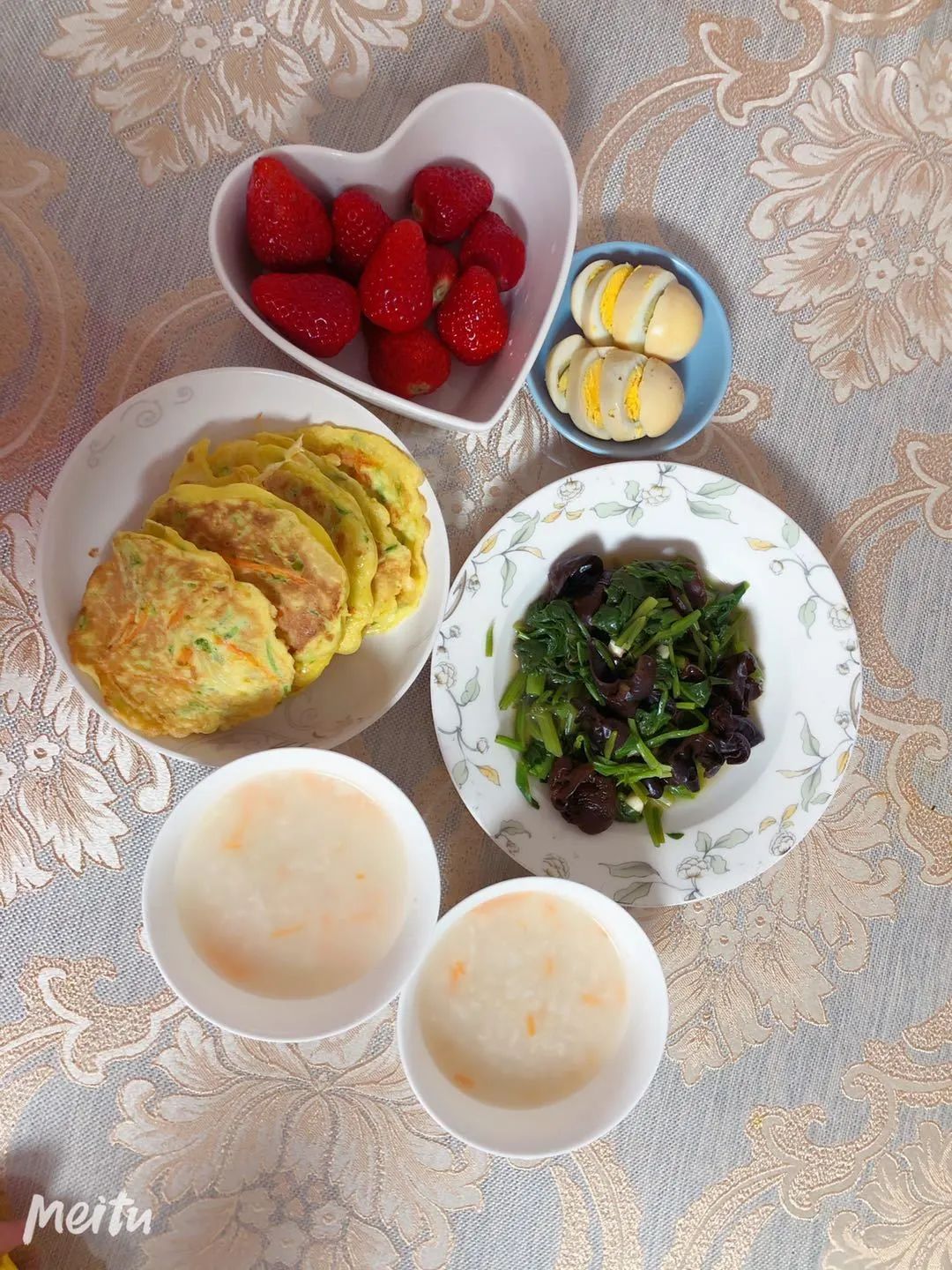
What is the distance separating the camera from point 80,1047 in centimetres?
124

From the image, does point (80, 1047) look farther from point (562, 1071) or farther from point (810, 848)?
point (810, 848)

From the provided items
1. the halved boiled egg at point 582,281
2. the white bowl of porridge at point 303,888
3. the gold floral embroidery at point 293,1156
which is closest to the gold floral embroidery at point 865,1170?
the gold floral embroidery at point 293,1156

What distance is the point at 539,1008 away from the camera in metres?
1.16

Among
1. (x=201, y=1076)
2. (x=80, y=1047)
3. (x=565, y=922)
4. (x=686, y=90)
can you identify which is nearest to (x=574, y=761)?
(x=565, y=922)

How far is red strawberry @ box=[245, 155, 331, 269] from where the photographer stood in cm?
112

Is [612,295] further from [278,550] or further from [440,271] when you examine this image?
[278,550]

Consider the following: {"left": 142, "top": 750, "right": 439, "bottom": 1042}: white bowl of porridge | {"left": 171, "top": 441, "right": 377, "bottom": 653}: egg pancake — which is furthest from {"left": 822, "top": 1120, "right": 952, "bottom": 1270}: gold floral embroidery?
{"left": 171, "top": 441, "right": 377, "bottom": 653}: egg pancake

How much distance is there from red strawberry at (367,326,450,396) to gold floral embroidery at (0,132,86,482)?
0.41 meters

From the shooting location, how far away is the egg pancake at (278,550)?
1064 mm

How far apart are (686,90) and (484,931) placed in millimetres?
1237

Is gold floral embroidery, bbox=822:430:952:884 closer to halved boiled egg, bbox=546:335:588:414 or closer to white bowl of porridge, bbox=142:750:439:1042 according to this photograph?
halved boiled egg, bbox=546:335:588:414

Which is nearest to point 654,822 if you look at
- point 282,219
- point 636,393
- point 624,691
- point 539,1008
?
point 624,691

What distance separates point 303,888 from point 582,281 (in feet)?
2.88

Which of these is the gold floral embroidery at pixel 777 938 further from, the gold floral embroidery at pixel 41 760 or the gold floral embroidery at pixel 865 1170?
the gold floral embroidery at pixel 41 760
